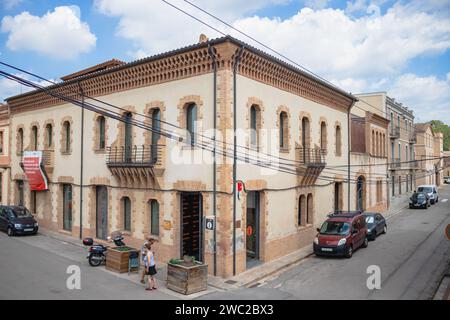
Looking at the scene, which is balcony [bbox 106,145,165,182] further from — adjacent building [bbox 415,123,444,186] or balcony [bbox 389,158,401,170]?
adjacent building [bbox 415,123,444,186]

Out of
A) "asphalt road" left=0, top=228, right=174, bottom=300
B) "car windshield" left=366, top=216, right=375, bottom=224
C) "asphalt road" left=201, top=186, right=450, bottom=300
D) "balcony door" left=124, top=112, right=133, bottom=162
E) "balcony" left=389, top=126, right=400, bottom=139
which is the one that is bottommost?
"asphalt road" left=201, top=186, right=450, bottom=300

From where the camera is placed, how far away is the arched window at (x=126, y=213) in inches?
722

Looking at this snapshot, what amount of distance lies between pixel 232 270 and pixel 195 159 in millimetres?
4705

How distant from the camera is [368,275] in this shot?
47.4 feet

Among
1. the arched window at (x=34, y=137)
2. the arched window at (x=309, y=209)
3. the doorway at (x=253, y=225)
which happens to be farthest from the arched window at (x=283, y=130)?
the arched window at (x=34, y=137)

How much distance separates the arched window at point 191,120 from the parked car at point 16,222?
12.3 m

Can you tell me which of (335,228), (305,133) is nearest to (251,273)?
(335,228)

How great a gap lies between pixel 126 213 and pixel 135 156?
327cm

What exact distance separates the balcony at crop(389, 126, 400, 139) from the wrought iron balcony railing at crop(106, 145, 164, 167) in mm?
30324

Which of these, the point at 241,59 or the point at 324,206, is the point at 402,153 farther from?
the point at 241,59

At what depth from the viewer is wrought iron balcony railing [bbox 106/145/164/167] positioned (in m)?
16.2

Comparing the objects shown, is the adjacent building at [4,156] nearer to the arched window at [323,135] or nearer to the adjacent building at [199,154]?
the adjacent building at [199,154]

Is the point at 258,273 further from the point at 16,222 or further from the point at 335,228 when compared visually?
the point at 16,222

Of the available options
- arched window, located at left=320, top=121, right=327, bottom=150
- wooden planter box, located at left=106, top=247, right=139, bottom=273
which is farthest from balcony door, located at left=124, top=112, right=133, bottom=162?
arched window, located at left=320, top=121, right=327, bottom=150
